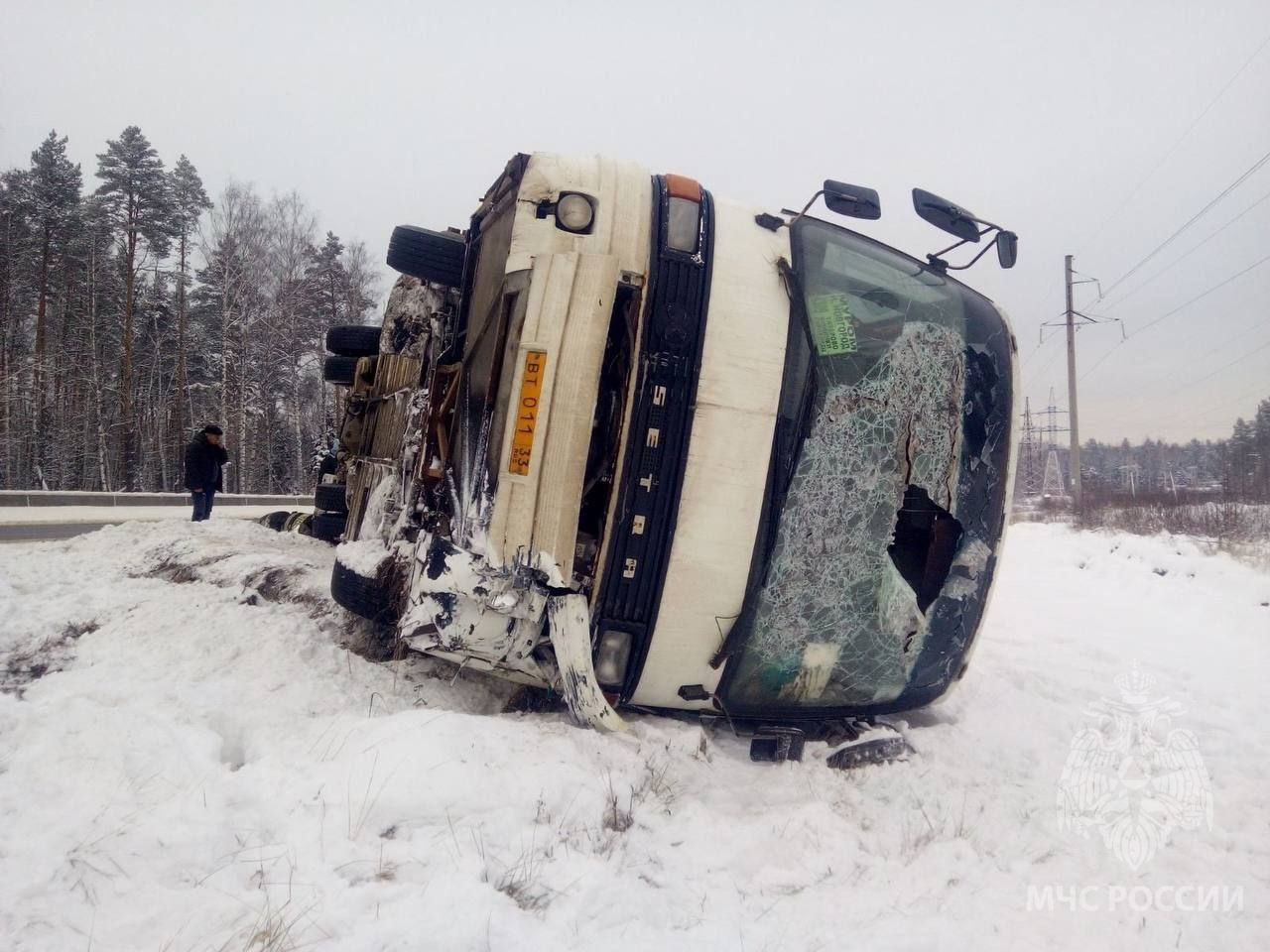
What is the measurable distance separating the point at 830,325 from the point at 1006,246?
1.00 meters

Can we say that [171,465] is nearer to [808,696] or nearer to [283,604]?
[283,604]

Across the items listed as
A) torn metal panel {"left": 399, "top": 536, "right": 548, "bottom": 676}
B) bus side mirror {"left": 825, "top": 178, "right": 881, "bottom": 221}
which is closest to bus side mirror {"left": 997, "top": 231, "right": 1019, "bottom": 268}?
bus side mirror {"left": 825, "top": 178, "right": 881, "bottom": 221}

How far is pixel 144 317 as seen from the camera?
2367 centimetres

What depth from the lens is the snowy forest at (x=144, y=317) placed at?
20.4m

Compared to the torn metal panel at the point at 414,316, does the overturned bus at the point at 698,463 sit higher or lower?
lower

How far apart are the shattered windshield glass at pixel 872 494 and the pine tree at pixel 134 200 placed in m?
24.5

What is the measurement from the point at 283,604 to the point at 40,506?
44.7ft

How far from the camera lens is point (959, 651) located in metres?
2.86

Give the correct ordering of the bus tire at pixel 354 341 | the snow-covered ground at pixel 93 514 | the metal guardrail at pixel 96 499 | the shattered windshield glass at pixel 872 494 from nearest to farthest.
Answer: the shattered windshield glass at pixel 872 494, the bus tire at pixel 354 341, the snow-covered ground at pixel 93 514, the metal guardrail at pixel 96 499

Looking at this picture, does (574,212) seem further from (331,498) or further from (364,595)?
(331,498)

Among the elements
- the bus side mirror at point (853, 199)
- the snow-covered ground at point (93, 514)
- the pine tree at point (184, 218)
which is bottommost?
the snow-covered ground at point (93, 514)

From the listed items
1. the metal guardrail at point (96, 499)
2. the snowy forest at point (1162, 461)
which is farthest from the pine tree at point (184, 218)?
the snowy forest at point (1162, 461)

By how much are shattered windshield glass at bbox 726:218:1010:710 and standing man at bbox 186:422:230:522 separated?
8.39 m

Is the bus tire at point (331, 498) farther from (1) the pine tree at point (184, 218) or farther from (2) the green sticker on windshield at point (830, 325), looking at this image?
(1) the pine tree at point (184, 218)
